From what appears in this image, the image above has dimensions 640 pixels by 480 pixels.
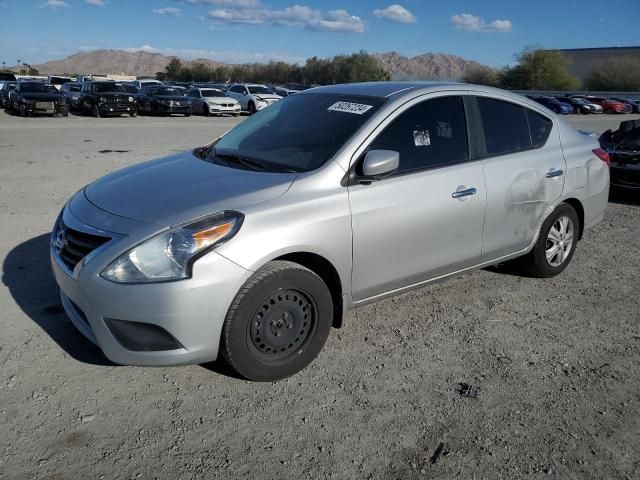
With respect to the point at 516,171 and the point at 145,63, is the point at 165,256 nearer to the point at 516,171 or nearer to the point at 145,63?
the point at 516,171

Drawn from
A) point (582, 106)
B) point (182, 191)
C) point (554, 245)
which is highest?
point (582, 106)

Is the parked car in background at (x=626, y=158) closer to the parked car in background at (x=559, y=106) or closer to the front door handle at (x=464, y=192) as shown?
the front door handle at (x=464, y=192)

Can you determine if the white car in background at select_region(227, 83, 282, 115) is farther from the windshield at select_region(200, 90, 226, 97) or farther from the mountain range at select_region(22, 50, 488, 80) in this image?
the mountain range at select_region(22, 50, 488, 80)

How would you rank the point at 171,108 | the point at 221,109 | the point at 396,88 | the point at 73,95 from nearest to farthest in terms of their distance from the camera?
1. the point at 396,88
2. the point at 171,108
3. the point at 73,95
4. the point at 221,109

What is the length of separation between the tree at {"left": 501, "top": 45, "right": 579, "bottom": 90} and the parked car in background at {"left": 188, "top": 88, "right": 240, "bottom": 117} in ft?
196

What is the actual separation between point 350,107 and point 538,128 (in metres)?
1.85

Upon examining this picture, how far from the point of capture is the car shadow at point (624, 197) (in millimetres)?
8656

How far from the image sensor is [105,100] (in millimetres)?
24781

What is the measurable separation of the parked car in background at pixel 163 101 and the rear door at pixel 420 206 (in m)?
25.1

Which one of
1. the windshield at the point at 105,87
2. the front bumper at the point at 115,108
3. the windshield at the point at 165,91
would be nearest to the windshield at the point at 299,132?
the front bumper at the point at 115,108

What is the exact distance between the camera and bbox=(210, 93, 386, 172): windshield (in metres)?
3.59

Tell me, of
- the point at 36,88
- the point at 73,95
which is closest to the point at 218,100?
the point at 73,95

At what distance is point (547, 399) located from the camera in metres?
3.16

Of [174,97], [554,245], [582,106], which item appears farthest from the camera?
[582,106]
